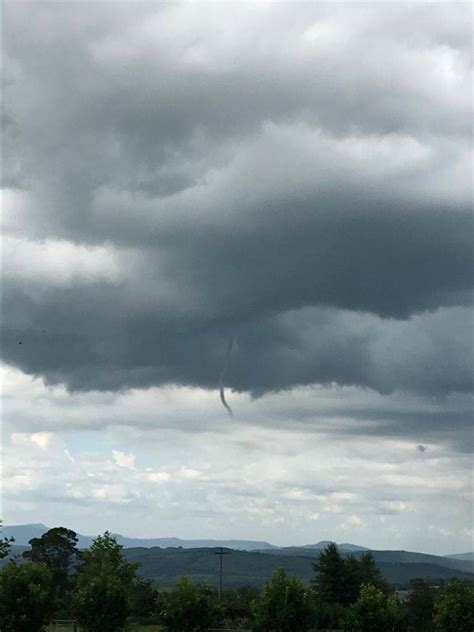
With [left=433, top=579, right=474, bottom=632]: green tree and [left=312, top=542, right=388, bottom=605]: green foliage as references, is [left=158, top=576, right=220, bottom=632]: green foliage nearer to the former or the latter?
[left=433, top=579, right=474, bottom=632]: green tree

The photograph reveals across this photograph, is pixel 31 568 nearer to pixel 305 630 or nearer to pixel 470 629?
pixel 305 630

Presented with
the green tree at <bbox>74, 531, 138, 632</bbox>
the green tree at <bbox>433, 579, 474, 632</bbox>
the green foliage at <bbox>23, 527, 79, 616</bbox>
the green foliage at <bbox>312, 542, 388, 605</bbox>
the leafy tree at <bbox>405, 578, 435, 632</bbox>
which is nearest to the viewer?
the green tree at <bbox>74, 531, 138, 632</bbox>

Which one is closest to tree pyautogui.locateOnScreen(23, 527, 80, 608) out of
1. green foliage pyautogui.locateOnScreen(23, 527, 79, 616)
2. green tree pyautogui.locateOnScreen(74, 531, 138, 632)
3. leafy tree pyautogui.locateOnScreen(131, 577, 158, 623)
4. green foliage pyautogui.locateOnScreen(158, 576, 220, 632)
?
green foliage pyautogui.locateOnScreen(23, 527, 79, 616)

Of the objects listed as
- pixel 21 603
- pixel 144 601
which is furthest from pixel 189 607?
pixel 144 601

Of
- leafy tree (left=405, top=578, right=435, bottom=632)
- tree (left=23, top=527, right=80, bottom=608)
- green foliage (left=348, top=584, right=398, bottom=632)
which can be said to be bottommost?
leafy tree (left=405, top=578, right=435, bottom=632)

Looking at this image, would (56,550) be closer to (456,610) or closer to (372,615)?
(372,615)
